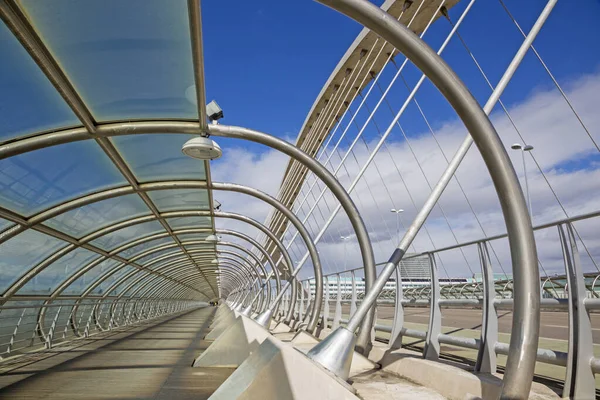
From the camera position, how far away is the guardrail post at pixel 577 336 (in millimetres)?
3244

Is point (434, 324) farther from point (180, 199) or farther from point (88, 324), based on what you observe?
point (88, 324)

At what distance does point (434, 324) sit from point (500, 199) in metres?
2.76

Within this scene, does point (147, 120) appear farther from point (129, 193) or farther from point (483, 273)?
point (483, 273)

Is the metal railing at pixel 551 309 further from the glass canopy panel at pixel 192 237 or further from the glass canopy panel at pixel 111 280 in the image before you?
the glass canopy panel at pixel 111 280

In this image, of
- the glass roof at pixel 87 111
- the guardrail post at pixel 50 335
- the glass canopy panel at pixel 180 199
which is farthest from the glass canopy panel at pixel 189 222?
the guardrail post at pixel 50 335

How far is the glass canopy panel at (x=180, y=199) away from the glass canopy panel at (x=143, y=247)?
421cm

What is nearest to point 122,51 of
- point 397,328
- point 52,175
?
point 52,175

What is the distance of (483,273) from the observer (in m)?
4.64

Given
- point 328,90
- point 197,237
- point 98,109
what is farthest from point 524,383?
point 328,90

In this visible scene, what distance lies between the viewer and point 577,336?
10.9 feet

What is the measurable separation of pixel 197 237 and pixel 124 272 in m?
4.00

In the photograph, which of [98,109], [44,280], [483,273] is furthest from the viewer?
[44,280]

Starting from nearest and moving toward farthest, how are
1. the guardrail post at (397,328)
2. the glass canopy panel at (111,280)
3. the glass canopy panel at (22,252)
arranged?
the guardrail post at (397,328) → the glass canopy panel at (22,252) → the glass canopy panel at (111,280)

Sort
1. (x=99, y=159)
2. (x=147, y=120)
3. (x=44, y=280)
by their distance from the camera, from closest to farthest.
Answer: (x=147, y=120), (x=99, y=159), (x=44, y=280)
